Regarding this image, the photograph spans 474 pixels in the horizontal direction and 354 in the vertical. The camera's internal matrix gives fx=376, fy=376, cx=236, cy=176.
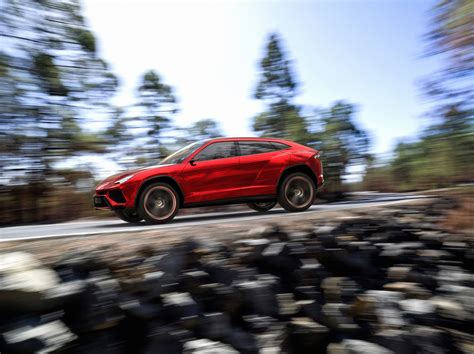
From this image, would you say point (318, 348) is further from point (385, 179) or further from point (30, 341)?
point (385, 179)

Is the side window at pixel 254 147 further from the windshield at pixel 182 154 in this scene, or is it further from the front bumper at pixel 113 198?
the front bumper at pixel 113 198

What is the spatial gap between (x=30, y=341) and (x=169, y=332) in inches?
A: 44.7

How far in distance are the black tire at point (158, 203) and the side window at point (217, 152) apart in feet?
2.70

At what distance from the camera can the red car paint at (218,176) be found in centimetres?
629

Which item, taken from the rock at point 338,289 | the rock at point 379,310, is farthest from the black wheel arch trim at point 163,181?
the rock at point 379,310

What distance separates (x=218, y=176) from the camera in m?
6.88

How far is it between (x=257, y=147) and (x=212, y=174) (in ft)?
4.02

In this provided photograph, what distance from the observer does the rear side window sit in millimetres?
7344

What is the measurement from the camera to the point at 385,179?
701 inches

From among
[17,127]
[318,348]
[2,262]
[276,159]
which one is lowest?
[318,348]

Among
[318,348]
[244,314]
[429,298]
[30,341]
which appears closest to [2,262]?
[30,341]

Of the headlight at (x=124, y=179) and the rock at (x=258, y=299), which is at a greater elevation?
the headlight at (x=124, y=179)

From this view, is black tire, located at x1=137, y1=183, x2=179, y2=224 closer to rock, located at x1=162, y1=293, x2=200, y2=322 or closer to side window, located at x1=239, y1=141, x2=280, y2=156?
side window, located at x1=239, y1=141, x2=280, y2=156

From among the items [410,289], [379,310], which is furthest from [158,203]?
[410,289]
